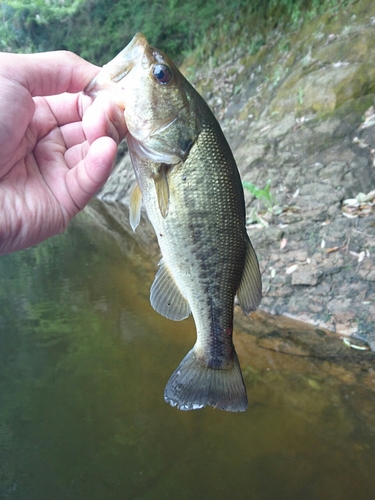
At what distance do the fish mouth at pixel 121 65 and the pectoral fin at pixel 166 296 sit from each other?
3.08 feet

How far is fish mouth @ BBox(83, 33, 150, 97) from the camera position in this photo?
1.93 meters

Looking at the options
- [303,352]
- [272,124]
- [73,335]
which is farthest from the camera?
[272,124]

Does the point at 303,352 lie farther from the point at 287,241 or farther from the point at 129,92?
the point at 129,92

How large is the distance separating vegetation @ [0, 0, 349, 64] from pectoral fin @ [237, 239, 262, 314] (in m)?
8.02

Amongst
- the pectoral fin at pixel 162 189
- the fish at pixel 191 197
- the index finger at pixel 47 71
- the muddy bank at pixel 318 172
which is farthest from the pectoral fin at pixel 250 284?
the muddy bank at pixel 318 172

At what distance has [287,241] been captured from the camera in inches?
205

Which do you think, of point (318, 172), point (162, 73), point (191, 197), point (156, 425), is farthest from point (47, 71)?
point (318, 172)

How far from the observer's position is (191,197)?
1.92m

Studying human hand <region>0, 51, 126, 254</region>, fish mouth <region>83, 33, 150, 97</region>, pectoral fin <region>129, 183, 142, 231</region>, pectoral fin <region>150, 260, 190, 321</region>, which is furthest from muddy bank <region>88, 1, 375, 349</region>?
fish mouth <region>83, 33, 150, 97</region>

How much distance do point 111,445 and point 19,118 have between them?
8.53 feet

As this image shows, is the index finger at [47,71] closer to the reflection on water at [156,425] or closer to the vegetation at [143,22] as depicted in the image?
the reflection on water at [156,425]

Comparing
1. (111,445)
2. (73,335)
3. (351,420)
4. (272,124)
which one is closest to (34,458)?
(111,445)

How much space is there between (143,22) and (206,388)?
55.2 ft

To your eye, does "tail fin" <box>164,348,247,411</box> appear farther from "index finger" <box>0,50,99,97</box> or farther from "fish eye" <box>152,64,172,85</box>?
"index finger" <box>0,50,99,97</box>
